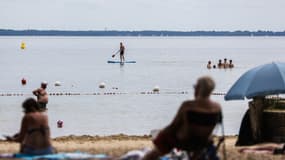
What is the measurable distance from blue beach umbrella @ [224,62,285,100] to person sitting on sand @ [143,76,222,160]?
4.82m

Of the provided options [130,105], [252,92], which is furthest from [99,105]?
[252,92]

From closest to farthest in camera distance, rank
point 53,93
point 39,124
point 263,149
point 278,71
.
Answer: point 39,124
point 263,149
point 278,71
point 53,93

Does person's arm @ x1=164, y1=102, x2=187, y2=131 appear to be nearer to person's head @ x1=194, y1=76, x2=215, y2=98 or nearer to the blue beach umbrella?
person's head @ x1=194, y1=76, x2=215, y2=98

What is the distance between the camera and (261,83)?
14328 millimetres

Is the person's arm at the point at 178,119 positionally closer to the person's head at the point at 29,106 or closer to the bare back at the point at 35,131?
the bare back at the point at 35,131

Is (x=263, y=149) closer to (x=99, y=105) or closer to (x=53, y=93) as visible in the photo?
(x=99, y=105)

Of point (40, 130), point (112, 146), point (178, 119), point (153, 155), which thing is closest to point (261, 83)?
point (112, 146)

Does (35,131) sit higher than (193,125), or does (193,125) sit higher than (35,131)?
(193,125)

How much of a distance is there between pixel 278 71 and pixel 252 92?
0.57 metres

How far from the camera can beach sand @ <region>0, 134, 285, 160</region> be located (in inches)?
480

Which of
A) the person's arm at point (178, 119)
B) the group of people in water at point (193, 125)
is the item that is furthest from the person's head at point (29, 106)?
the person's arm at point (178, 119)

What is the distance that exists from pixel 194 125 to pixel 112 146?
6.03 metres

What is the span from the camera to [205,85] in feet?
30.1

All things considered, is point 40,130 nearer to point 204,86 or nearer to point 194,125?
point 194,125
